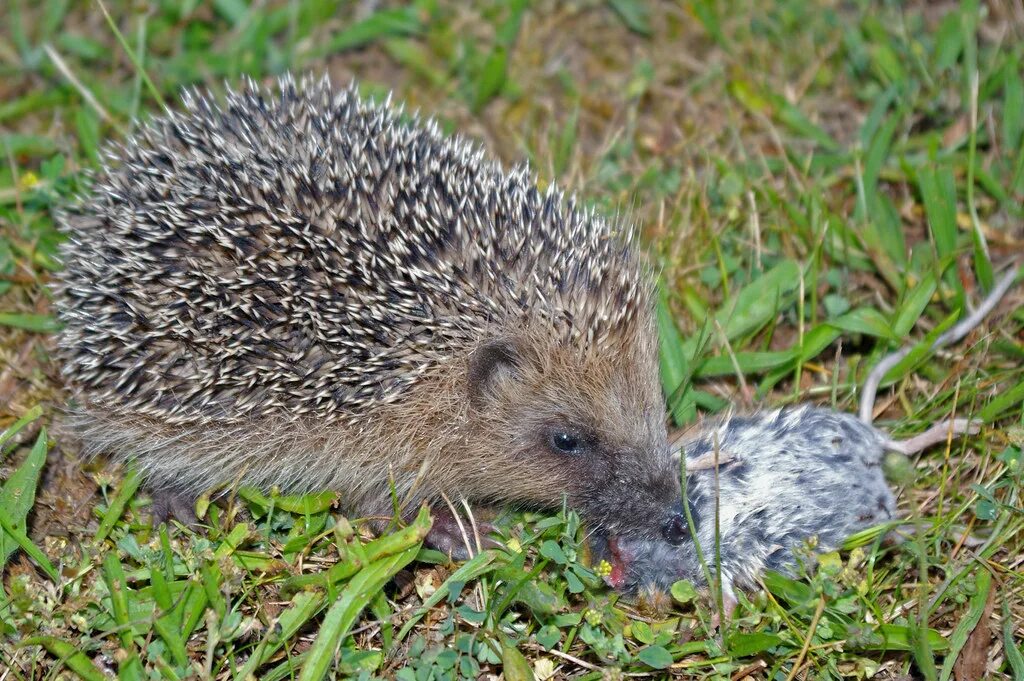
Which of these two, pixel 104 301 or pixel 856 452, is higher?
pixel 104 301

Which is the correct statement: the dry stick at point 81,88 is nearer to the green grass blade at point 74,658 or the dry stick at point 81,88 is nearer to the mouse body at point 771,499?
the green grass blade at point 74,658

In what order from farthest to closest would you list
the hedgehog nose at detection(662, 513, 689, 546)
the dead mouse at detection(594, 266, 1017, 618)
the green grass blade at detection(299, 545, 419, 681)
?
the hedgehog nose at detection(662, 513, 689, 546) < the dead mouse at detection(594, 266, 1017, 618) < the green grass blade at detection(299, 545, 419, 681)

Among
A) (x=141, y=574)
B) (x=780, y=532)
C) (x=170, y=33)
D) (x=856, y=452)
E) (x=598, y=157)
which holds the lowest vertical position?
(x=141, y=574)

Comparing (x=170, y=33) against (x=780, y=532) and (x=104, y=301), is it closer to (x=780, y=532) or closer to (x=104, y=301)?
(x=104, y=301)

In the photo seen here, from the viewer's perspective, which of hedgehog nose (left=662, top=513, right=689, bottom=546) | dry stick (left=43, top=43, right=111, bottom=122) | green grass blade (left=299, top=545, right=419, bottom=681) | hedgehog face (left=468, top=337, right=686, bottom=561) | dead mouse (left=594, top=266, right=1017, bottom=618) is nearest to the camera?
green grass blade (left=299, top=545, right=419, bottom=681)

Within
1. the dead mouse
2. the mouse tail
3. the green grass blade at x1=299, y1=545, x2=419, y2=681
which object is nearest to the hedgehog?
the dead mouse

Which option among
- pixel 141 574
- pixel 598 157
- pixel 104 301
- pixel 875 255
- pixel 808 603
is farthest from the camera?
pixel 598 157

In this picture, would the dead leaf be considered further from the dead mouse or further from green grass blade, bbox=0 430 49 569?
green grass blade, bbox=0 430 49 569

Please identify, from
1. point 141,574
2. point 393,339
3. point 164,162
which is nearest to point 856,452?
point 393,339
